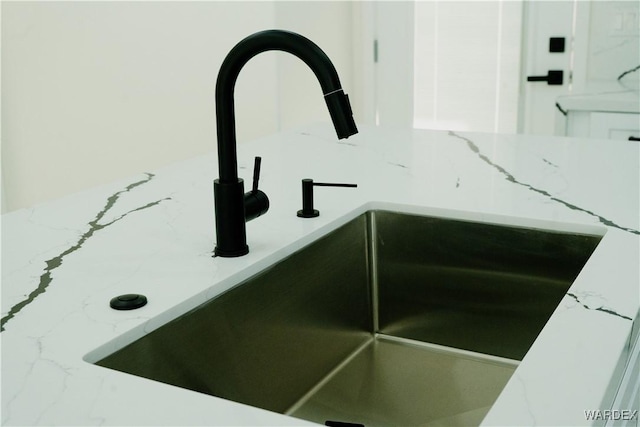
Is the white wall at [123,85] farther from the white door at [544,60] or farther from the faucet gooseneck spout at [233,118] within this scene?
the faucet gooseneck spout at [233,118]

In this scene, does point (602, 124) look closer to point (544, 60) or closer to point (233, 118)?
point (544, 60)

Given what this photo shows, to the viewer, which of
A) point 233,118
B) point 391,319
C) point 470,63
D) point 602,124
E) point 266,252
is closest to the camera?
point 233,118

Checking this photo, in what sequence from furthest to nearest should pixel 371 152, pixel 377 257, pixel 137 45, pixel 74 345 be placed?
pixel 137 45, pixel 371 152, pixel 377 257, pixel 74 345

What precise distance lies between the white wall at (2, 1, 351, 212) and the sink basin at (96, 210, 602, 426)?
90.7 inches

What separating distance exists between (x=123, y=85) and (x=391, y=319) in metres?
2.54

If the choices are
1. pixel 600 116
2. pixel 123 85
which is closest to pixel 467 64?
pixel 600 116

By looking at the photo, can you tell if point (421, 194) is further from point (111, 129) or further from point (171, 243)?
Answer: point (111, 129)

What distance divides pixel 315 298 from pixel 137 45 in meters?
2.58

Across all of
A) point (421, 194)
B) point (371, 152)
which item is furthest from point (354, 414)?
point (371, 152)

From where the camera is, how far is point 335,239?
1336 millimetres

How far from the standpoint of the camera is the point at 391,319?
145 centimetres

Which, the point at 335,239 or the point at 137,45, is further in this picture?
the point at 137,45

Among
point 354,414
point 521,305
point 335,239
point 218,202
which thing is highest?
point 218,202

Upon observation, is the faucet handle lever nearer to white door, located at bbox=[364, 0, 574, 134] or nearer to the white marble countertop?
the white marble countertop
